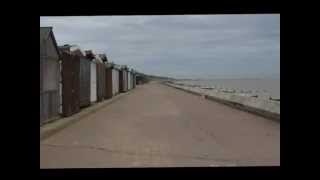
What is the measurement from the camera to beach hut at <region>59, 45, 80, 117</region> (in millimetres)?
16859

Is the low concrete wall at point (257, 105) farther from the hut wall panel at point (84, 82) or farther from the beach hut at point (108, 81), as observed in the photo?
the beach hut at point (108, 81)

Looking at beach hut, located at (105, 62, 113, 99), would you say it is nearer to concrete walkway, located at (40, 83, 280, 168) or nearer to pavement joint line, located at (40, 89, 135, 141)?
pavement joint line, located at (40, 89, 135, 141)

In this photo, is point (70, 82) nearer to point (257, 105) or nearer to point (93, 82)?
point (93, 82)

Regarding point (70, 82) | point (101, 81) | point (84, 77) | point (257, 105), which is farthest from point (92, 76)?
point (257, 105)

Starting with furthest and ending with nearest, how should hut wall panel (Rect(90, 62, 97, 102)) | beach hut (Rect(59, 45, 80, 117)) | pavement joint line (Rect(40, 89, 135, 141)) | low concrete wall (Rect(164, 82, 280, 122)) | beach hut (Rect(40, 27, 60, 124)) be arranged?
1. hut wall panel (Rect(90, 62, 97, 102))
2. low concrete wall (Rect(164, 82, 280, 122))
3. beach hut (Rect(59, 45, 80, 117))
4. beach hut (Rect(40, 27, 60, 124))
5. pavement joint line (Rect(40, 89, 135, 141))

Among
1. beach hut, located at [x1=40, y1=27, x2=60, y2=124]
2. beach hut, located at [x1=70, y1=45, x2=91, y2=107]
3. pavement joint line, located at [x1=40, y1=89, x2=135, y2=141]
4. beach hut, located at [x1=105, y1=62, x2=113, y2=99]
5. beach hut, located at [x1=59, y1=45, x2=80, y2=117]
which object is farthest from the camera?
beach hut, located at [x1=105, y1=62, x2=113, y2=99]

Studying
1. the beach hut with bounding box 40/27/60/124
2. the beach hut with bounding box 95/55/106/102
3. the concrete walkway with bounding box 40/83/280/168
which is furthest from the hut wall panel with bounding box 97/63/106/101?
the beach hut with bounding box 40/27/60/124

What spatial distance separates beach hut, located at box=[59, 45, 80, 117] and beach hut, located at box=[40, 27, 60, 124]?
0.77 metres

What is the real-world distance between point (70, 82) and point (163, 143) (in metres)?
6.67

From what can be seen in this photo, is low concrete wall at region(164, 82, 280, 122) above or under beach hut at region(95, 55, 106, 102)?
under

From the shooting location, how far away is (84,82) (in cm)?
2091
